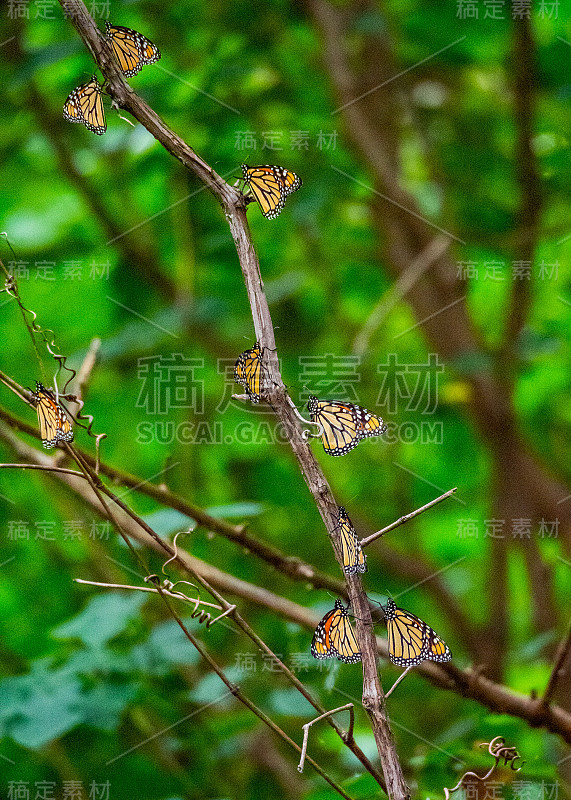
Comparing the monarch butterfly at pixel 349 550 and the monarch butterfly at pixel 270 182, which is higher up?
the monarch butterfly at pixel 270 182

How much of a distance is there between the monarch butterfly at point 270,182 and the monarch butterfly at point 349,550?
19 centimetres

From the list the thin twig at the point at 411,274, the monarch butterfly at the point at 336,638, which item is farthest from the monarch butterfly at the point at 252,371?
the thin twig at the point at 411,274

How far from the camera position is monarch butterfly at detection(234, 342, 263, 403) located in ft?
1.05

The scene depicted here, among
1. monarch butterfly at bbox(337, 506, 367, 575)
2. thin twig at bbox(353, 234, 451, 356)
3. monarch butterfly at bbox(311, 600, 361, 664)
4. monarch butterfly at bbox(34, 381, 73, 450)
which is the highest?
thin twig at bbox(353, 234, 451, 356)

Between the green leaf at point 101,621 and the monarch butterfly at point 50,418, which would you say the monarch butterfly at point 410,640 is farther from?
the green leaf at point 101,621

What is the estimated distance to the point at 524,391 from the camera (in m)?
1.59

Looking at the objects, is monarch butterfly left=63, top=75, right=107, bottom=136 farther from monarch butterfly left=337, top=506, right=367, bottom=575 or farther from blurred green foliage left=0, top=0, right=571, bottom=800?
blurred green foliage left=0, top=0, right=571, bottom=800

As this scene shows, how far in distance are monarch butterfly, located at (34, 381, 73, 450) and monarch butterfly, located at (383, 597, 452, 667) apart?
0.59 ft

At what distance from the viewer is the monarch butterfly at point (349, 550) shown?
30 centimetres

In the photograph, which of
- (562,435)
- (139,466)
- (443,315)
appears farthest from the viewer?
(562,435)

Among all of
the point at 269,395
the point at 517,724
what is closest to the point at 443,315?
the point at 517,724

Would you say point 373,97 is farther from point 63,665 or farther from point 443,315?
point 63,665

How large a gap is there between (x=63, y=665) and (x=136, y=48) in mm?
752

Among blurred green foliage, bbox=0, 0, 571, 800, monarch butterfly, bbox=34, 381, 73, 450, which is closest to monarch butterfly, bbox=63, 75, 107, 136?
monarch butterfly, bbox=34, 381, 73, 450
